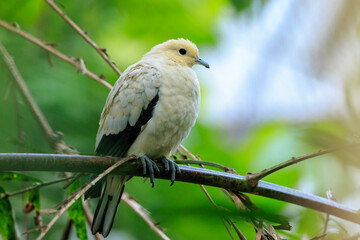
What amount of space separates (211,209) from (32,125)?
1.59 meters

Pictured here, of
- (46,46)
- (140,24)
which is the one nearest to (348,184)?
(46,46)

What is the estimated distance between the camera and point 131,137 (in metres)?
2.48

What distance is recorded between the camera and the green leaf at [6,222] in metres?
1.72

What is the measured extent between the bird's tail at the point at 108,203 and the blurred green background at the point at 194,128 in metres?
0.12

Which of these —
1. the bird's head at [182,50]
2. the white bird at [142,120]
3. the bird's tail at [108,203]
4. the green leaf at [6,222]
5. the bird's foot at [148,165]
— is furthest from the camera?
the bird's head at [182,50]

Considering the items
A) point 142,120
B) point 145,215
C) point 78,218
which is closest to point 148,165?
point 142,120

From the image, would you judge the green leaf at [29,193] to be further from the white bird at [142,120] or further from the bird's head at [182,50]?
the bird's head at [182,50]

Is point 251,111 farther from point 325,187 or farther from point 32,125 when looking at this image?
point 32,125

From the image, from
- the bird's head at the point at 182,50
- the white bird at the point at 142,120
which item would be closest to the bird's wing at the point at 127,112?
the white bird at the point at 142,120

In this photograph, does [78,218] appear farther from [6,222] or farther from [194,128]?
[194,128]

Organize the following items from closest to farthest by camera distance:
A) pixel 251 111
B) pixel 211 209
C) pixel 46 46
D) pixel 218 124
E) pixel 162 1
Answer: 1. pixel 211 209
2. pixel 251 111
3. pixel 46 46
4. pixel 218 124
5. pixel 162 1

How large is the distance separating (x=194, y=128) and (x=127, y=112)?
1.21m

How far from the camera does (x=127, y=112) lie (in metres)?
2.49

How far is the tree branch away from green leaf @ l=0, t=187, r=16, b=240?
337mm
